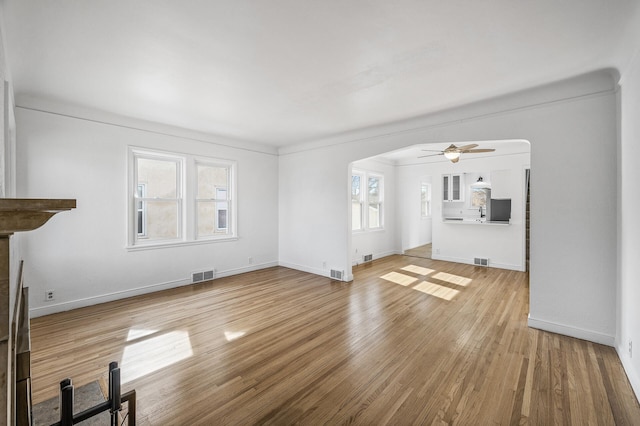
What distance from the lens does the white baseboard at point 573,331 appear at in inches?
117

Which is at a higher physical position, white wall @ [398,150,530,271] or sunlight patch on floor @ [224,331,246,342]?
white wall @ [398,150,530,271]

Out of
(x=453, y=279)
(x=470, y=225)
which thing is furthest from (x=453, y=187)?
(x=453, y=279)

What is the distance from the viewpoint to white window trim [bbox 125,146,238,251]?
4.43 m

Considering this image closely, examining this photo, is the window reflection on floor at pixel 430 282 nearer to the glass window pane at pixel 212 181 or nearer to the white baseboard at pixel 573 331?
the white baseboard at pixel 573 331

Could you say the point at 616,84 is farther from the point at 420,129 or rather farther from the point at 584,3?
the point at 420,129

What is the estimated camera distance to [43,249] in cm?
370

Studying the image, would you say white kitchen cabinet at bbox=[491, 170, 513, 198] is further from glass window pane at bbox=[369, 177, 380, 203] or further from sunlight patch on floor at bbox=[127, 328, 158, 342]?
sunlight patch on floor at bbox=[127, 328, 158, 342]

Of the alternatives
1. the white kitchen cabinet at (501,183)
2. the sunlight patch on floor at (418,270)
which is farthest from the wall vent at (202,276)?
the white kitchen cabinet at (501,183)

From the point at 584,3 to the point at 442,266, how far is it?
18.2 ft

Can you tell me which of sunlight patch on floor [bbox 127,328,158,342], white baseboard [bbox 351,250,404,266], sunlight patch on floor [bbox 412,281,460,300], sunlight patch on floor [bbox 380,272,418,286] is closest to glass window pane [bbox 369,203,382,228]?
white baseboard [bbox 351,250,404,266]

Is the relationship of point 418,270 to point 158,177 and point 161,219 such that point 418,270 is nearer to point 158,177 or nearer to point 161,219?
point 161,219

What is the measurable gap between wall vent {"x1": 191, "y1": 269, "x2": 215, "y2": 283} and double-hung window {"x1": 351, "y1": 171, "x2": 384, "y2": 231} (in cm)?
328

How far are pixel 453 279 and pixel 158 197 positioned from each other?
559cm

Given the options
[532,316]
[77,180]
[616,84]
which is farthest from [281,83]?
[532,316]
